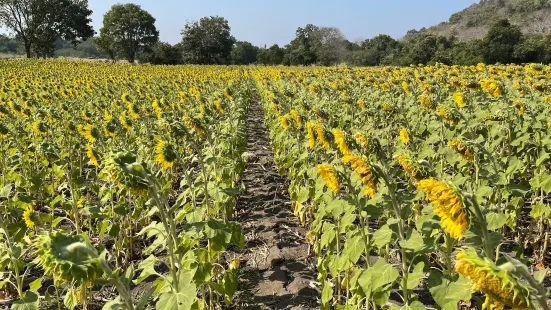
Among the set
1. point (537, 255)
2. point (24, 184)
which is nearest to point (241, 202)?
point (24, 184)

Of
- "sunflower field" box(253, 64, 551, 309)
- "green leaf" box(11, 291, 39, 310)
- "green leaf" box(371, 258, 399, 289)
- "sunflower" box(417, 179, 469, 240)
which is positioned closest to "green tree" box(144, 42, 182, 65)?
"sunflower field" box(253, 64, 551, 309)

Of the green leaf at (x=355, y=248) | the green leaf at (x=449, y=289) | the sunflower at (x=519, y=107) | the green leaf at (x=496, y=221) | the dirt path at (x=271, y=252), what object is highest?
the sunflower at (x=519, y=107)

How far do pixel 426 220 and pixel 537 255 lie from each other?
2.18 m

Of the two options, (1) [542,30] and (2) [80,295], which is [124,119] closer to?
(2) [80,295]

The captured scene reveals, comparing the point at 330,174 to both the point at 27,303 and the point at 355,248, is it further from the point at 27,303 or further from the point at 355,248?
the point at 27,303

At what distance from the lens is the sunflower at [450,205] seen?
1.55 metres

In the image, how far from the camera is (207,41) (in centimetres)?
5753

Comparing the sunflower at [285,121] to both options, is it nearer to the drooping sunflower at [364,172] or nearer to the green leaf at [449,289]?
the drooping sunflower at [364,172]

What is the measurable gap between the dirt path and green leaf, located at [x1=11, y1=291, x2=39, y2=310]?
1.42 m

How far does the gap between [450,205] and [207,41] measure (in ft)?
192

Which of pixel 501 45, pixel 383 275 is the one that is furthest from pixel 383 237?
pixel 501 45

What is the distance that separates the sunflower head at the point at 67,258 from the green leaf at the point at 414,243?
1.24 metres

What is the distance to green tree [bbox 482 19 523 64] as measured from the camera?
104 ft

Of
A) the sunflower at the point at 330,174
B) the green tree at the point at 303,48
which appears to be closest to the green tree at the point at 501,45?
the green tree at the point at 303,48
